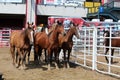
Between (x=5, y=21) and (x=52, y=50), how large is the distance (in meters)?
38.2

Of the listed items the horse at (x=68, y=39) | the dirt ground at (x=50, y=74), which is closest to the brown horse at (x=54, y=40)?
the horse at (x=68, y=39)

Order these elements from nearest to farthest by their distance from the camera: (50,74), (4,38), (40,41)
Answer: (50,74) < (40,41) < (4,38)

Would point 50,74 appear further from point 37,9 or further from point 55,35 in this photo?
point 37,9

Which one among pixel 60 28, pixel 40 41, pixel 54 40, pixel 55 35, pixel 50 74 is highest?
pixel 60 28

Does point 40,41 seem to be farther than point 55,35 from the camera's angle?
Yes

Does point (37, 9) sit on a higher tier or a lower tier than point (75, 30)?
higher

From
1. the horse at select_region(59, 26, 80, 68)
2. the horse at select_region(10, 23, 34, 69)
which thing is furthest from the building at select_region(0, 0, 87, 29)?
the horse at select_region(10, 23, 34, 69)

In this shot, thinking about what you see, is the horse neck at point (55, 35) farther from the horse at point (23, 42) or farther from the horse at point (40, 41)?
the horse at point (23, 42)

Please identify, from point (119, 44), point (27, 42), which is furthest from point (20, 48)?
point (119, 44)

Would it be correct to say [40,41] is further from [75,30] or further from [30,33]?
[75,30]

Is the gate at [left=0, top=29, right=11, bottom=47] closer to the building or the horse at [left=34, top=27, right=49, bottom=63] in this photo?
the building

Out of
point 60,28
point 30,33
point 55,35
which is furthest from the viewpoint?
point 55,35

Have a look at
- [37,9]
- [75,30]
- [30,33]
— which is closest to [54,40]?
[75,30]

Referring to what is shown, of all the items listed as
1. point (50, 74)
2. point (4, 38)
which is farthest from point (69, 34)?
point (4, 38)
